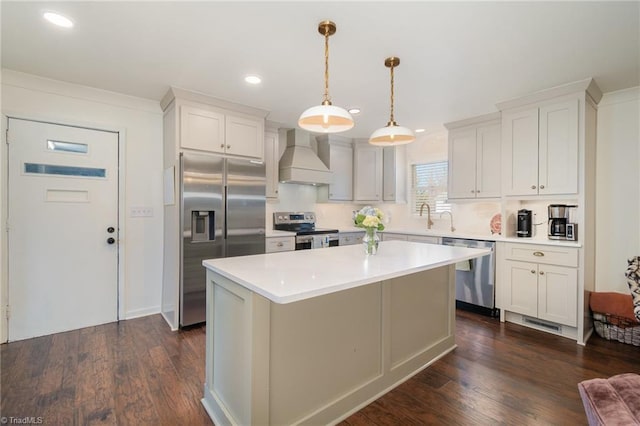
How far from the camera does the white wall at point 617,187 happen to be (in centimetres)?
298

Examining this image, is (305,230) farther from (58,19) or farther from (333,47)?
(58,19)

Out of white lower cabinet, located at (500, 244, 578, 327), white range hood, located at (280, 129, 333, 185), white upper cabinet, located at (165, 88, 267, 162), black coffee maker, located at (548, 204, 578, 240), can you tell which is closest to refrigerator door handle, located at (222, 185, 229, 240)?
white upper cabinet, located at (165, 88, 267, 162)

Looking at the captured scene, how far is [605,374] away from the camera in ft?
7.47

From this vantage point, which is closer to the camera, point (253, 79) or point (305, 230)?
point (253, 79)

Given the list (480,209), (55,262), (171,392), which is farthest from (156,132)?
(480,209)

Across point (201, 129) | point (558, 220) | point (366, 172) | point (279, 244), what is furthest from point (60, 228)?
point (558, 220)

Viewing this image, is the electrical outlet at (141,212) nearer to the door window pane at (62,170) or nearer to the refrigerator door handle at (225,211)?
the door window pane at (62,170)

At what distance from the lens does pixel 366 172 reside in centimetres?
513

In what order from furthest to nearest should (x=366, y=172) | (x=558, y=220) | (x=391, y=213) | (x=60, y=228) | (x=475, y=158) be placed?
Answer: (x=391, y=213) < (x=366, y=172) < (x=475, y=158) < (x=558, y=220) < (x=60, y=228)

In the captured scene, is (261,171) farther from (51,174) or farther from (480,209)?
(480,209)

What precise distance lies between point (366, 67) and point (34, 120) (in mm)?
3182

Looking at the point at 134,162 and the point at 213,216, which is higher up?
the point at 134,162

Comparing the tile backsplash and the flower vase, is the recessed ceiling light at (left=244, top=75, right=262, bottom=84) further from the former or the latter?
the tile backsplash

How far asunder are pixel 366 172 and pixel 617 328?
3.56 metres
